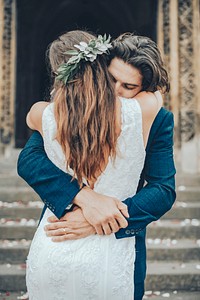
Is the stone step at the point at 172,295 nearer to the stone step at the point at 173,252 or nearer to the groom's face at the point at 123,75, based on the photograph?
the stone step at the point at 173,252

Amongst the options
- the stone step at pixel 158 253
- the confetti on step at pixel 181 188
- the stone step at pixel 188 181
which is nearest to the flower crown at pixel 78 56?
the stone step at pixel 158 253

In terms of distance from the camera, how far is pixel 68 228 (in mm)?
1447

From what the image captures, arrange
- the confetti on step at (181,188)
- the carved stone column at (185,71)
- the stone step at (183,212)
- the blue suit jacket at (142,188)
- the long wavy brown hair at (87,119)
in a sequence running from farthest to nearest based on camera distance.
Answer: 1. the carved stone column at (185,71)
2. the confetti on step at (181,188)
3. the stone step at (183,212)
4. the blue suit jacket at (142,188)
5. the long wavy brown hair at (87,119)

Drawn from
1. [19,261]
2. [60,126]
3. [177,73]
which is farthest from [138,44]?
[177,73]

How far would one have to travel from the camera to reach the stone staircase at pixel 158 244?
367 cm

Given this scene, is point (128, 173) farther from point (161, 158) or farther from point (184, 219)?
point (184, 219)

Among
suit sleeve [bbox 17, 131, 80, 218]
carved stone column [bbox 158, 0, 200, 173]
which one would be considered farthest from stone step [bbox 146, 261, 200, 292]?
carved stone column [bbox 158, 0, 200, 173]

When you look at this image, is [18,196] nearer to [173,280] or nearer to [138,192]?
[173,280]

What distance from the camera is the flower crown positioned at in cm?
141

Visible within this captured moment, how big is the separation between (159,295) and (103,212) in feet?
7.96

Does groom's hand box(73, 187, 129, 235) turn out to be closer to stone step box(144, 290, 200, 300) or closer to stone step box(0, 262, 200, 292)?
stone step box(144, 290, 200, 300)

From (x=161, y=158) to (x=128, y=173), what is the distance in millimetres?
146

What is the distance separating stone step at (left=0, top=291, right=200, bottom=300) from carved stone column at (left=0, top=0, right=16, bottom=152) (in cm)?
368

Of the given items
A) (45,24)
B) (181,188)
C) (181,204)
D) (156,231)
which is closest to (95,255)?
(156,231)
